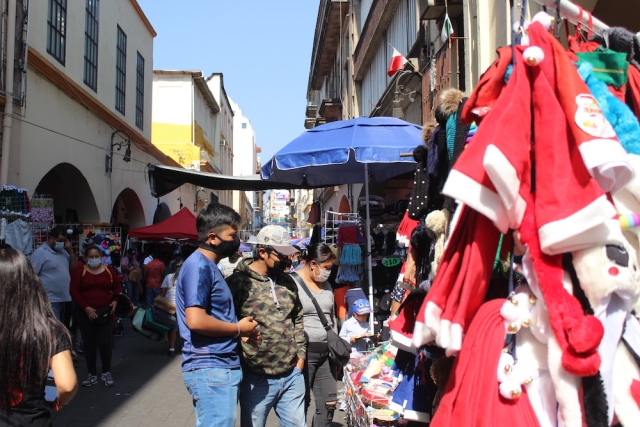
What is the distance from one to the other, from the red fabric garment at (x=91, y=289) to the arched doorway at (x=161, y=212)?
1421 cm

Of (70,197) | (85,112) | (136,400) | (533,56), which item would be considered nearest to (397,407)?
(533,56)

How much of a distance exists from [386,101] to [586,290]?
36.6 feet

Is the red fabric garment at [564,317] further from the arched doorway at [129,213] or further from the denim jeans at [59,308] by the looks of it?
the arched doorway at [129,213]

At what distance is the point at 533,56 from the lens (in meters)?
1.88

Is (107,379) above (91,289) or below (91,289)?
below

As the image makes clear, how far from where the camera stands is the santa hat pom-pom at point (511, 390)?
71.4 inches

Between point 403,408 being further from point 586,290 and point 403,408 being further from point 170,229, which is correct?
point 170,229

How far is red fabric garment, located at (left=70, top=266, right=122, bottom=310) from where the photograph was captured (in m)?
7.22

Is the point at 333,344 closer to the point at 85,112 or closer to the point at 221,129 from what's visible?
the point at 85,112

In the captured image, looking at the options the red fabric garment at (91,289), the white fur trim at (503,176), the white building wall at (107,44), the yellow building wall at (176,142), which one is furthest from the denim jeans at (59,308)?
the yellow building wall at (176,142)

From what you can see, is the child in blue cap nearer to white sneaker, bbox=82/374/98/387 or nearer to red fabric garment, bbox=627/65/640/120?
white sneaker, bbox=82/374/98/387

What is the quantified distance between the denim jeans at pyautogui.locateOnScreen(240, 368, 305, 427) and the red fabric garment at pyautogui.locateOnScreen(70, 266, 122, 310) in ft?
13.0

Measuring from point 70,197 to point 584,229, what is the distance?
14512mm

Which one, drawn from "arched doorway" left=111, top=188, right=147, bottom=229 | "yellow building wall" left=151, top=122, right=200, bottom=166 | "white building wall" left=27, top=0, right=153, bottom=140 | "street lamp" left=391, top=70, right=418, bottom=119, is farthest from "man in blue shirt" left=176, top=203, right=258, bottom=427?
"yellow building wall" left=151, top=122, right=200, bottom=166
